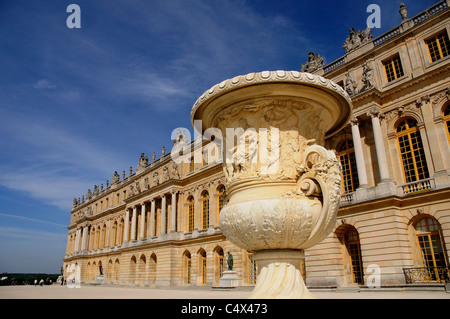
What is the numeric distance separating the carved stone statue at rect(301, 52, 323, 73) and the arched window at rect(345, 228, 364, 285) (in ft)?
35.3

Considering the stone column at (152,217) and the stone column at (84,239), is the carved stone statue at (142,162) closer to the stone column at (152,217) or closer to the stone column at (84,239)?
the stone column at (152,217)

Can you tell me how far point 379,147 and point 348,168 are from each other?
8.42 ft

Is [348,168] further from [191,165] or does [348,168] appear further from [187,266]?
[187,266]

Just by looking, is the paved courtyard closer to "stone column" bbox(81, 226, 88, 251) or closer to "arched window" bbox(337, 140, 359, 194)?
"arched window" bbox(337, 140, 359, 194)

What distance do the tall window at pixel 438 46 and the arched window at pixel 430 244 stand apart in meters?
8.13

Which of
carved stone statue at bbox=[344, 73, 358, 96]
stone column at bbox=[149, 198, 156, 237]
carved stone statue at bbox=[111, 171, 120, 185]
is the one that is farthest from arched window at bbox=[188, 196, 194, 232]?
carved stone statue at bbox=[111, 171, 120, 185]

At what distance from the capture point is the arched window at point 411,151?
53.2 ft

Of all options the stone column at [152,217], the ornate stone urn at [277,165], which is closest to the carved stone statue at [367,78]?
the ornate stone urn at [277,165]

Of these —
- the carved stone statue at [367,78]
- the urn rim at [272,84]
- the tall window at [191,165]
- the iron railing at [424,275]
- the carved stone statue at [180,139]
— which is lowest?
the iron railing at [424,275]

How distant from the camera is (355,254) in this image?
17703 millimetres

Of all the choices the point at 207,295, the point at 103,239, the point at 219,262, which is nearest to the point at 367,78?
the point at 207,295

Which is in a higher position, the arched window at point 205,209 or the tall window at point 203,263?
the arched window at point 205,209

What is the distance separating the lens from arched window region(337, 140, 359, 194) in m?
18.8
